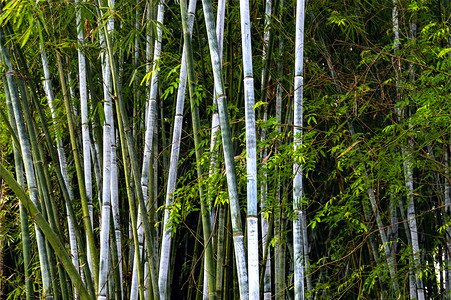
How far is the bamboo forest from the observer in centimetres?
228

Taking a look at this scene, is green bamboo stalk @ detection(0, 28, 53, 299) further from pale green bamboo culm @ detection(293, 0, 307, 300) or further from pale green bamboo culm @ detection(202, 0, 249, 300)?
pale green bamboo culm @ detection(293, 0, 307, 300)

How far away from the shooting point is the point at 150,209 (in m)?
2.82

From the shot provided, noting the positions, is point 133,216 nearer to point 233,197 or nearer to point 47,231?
point 47,231

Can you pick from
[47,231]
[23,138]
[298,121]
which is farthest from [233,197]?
[23,138]

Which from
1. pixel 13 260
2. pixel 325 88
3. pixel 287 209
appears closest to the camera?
pixel 287 209

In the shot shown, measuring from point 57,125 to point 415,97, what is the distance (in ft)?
7.33

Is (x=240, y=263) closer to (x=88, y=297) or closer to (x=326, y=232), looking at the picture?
(x=88, y=297)

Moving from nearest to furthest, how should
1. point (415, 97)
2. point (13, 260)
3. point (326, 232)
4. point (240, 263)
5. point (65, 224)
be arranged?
1. point (240, 263)
2. point (415, 97)
3. point (65, 224)
4. point (326, 232)
5. point (13, 260)

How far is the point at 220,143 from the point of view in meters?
2.41

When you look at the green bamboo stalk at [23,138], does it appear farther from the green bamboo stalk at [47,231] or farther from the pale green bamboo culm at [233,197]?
the pale green bamboo culm at [233,197]

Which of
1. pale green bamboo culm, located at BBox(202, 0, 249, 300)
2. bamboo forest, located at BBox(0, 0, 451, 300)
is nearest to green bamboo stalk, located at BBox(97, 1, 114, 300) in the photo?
bamboo forest, located at BBox(0, 0, 451, 300)

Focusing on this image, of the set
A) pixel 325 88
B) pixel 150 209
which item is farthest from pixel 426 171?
pixel 150 209

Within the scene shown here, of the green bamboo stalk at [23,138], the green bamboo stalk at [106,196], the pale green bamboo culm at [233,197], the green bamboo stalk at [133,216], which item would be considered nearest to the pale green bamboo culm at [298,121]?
the pale green bamboo culm at [233,197]

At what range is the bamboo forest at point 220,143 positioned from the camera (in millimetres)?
2277
